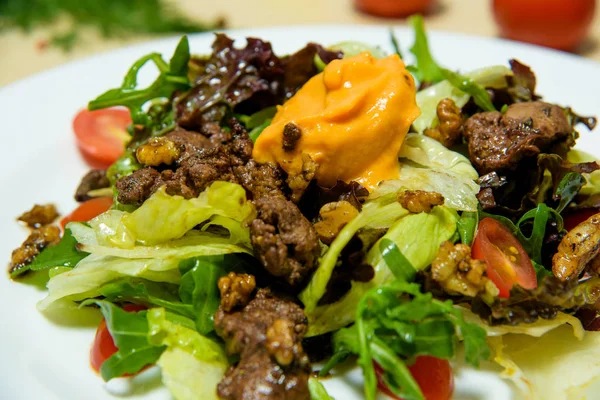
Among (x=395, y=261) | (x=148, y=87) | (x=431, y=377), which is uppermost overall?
(x=148, y=87)

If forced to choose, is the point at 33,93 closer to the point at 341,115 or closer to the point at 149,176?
the point at 149,176

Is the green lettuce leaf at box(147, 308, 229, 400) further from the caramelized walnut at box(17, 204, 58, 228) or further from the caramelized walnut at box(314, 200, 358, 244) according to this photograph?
the caramelized walnut at box(17, 204, 58, 228)

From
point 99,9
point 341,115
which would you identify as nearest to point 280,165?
point 341,115

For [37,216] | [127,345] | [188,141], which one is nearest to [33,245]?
[37,216]

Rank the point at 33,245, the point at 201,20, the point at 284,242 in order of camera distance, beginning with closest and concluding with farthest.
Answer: the point at 284,242, the point at 33,245, the point at 201,20

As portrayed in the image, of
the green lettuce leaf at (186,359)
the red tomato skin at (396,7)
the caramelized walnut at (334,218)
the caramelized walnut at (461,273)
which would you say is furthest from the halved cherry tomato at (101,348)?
the red tomato skin at (396,7)

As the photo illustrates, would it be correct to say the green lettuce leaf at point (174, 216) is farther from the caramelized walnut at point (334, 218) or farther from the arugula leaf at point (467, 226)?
the arugula leaf at point (467, 226)

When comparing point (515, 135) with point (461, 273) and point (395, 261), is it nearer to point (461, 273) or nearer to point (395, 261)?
point (461, 273)
